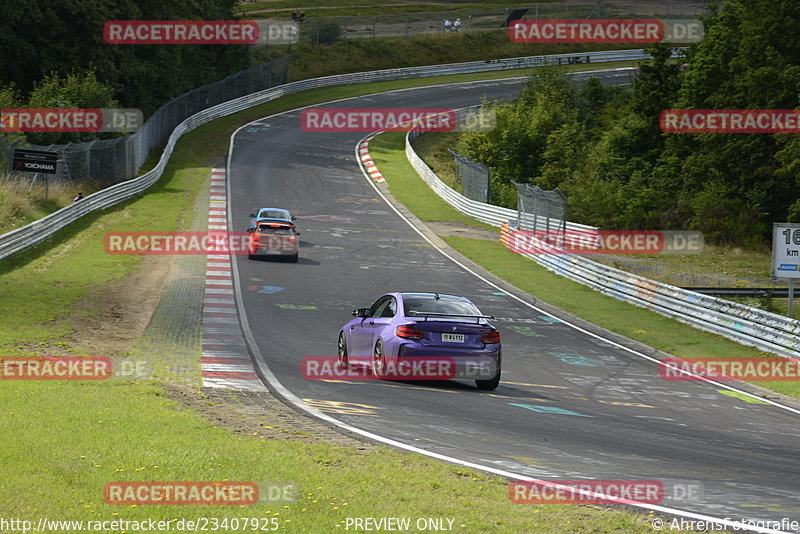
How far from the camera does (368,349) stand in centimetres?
1528

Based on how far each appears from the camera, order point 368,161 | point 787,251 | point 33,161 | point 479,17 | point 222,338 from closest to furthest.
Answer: point 222,338 → point 787,251 → point 33,161 → point 368,161 → point 479,17

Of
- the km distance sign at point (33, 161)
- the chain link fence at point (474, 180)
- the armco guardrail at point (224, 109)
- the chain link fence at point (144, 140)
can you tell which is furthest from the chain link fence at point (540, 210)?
the chain link fence at point (144, 140)

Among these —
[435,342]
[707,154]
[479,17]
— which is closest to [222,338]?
[435,342]

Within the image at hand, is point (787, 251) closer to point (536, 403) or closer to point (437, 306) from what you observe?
point (536, 403)

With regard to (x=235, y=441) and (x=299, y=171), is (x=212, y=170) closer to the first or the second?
(x=299, y=171)

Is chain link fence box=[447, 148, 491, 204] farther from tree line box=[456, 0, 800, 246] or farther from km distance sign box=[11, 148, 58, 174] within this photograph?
km distance sign box=[11, 148, 58, 174]

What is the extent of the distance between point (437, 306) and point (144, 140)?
40.4 meters

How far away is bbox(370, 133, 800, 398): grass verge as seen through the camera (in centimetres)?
2136

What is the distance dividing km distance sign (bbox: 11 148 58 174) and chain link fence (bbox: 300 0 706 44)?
61036 millimetres

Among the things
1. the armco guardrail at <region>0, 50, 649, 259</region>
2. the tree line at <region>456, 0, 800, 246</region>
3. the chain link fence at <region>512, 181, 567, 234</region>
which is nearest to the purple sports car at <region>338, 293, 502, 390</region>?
the armco guardrail at <region>0, 50, 649, 259</region>

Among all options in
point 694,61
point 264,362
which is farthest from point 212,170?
point 264,362

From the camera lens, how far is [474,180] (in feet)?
162

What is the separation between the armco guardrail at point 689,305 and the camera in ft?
67.1

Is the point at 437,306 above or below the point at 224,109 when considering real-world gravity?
below
